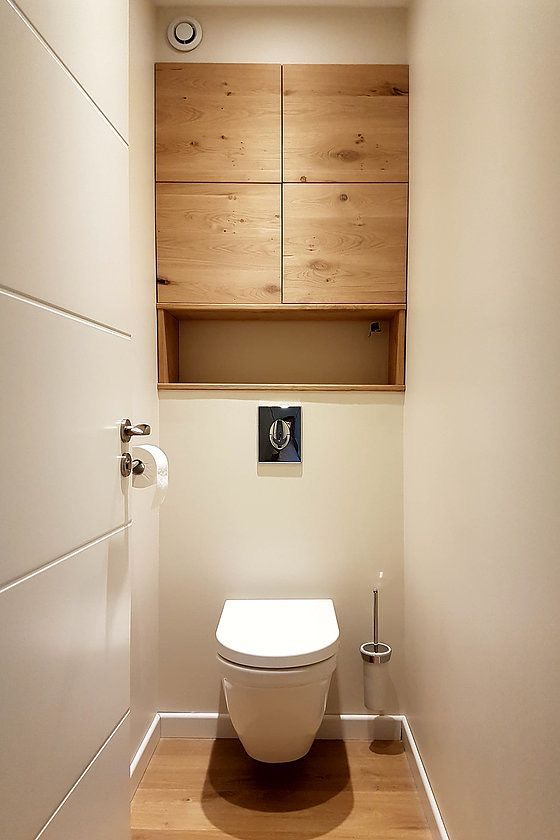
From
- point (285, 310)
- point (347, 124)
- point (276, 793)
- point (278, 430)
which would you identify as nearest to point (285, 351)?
point (285, 310)

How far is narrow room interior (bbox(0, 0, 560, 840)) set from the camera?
1055 mm

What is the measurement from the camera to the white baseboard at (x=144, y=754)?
2057mm

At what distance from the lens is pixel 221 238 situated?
7.89 feet

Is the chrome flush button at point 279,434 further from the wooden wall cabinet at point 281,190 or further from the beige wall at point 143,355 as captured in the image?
the beige wall at point 143,355

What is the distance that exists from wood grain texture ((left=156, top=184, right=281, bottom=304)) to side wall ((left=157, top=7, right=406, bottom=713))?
0.43 meters

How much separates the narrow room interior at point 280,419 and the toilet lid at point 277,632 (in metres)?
0.01

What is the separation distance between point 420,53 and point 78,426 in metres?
1.77

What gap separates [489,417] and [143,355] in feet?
3.99

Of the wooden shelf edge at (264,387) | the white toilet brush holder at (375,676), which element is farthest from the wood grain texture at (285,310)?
the white toilet brush holder at (375,676)

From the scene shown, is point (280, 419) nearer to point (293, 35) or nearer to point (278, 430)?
point (278, 430)

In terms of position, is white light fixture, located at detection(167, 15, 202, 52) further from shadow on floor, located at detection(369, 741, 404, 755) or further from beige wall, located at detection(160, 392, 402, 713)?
shadow on floor, located at detection(369, 741, 404, 755)

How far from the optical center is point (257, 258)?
2.40 m

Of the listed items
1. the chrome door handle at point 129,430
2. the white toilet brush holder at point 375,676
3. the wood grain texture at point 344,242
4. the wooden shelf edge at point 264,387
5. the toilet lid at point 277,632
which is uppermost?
the wood grain texture at point 344,242

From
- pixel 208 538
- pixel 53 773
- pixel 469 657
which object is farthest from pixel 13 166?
pixel 208 538
